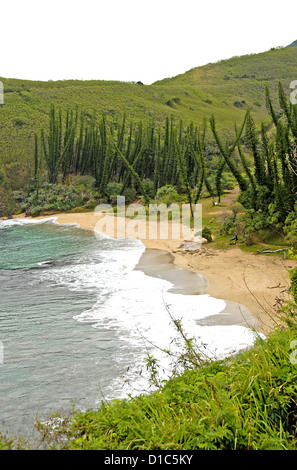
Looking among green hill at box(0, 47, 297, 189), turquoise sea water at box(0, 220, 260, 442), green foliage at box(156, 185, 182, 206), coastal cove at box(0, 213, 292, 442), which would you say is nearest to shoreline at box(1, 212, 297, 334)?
coastal cove at box(0, 213, 292, 442)

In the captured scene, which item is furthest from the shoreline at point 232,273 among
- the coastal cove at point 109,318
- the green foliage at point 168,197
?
the green foliage at point 168,197

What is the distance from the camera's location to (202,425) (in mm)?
3031

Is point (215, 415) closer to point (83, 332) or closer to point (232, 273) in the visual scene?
point (83, 332)

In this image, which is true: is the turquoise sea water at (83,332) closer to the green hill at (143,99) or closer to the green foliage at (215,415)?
the green foliage at (215,415)

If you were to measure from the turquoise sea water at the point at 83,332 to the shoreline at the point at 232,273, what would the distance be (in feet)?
2.11

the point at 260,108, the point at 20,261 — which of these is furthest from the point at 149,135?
the point at 260,108

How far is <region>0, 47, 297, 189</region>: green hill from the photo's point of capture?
53281 mm

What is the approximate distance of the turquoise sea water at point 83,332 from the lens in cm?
614

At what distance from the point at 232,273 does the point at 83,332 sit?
6.68m

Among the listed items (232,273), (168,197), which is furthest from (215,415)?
(168,197)

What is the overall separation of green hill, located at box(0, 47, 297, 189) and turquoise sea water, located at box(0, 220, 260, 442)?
35.0m

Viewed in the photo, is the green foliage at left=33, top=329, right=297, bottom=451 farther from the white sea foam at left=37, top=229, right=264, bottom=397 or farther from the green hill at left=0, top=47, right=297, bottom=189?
the green hill at left=0, top=47, right=297, bottom=189

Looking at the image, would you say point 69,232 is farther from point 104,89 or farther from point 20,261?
point 104,89
